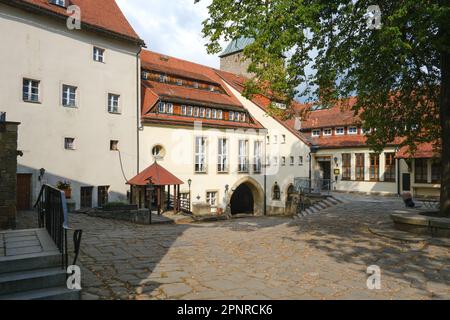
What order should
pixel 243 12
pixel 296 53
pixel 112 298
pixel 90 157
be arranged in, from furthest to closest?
pixel 90 157 → pixel 296 53 → pixel 243 12 → pixel 112 298

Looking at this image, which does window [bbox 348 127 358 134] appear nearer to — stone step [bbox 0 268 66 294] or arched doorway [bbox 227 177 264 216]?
arched doorway [bbox 227 177 264 216]

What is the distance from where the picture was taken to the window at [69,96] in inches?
754

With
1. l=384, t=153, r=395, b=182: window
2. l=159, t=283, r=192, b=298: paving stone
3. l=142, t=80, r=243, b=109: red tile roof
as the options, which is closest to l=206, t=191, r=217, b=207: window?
l=142, t=80, r=243, b=109: red tile roof

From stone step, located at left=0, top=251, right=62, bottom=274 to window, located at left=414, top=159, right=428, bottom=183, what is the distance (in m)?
25.5

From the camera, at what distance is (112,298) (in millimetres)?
4930

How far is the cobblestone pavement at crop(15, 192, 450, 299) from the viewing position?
17.5 ft

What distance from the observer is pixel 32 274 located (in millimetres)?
4715

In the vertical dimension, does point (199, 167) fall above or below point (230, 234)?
above

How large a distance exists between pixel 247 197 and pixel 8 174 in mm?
25105

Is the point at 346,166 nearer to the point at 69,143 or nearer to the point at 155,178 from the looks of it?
the point at 155,178

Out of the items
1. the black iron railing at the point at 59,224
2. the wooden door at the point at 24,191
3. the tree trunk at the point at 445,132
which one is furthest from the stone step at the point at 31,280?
the wooden door at the point at 24,191

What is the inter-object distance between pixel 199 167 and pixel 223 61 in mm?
25013

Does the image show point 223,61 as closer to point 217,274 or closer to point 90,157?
point 90,157
